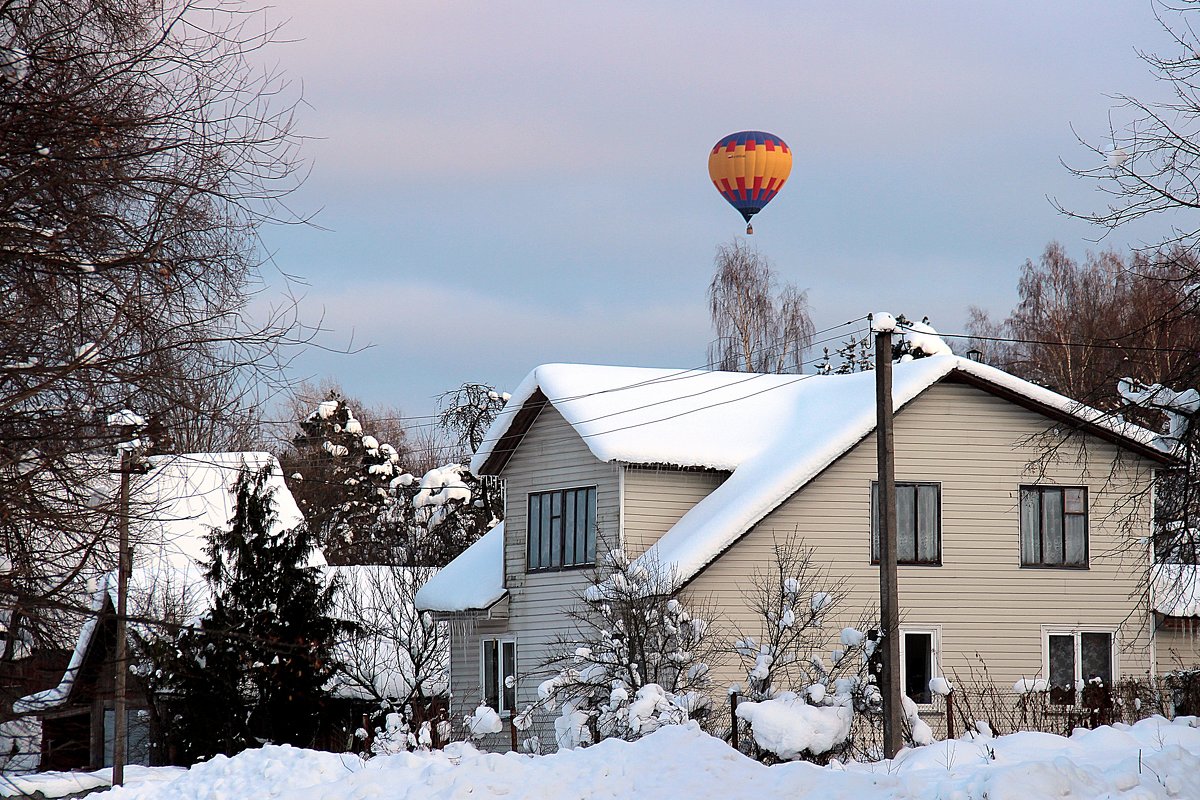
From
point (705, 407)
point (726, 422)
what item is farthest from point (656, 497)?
point (705, 407)

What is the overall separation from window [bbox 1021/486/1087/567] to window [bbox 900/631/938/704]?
261cm

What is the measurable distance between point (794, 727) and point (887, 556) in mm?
4369

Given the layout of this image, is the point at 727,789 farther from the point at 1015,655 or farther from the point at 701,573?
the point at 1015,655

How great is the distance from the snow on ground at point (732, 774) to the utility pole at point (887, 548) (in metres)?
4.38

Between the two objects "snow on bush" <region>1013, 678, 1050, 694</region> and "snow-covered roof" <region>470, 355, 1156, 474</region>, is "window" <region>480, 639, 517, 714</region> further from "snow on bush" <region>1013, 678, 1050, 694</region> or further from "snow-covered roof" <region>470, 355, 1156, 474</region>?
"snow on bush" <region>1013, 678, 1050, 694</region>

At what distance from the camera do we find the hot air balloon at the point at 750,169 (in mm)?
40562

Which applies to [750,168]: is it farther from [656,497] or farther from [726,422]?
[656,497]

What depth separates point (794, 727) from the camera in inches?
637

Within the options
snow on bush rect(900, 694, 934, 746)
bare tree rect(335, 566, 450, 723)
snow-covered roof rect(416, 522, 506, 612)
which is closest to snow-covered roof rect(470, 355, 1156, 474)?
snow-covered roof rect(416, 522, 506, 612)

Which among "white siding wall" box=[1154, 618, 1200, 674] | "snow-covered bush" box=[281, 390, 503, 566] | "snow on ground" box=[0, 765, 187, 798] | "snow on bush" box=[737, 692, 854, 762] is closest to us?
"snow on bush" box=[737, 692, 854, 762]

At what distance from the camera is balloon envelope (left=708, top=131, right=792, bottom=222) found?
133ft

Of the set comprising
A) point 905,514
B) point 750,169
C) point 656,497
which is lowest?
point 905,514

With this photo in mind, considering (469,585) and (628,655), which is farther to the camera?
(469,585)

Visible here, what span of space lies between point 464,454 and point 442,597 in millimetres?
28916
